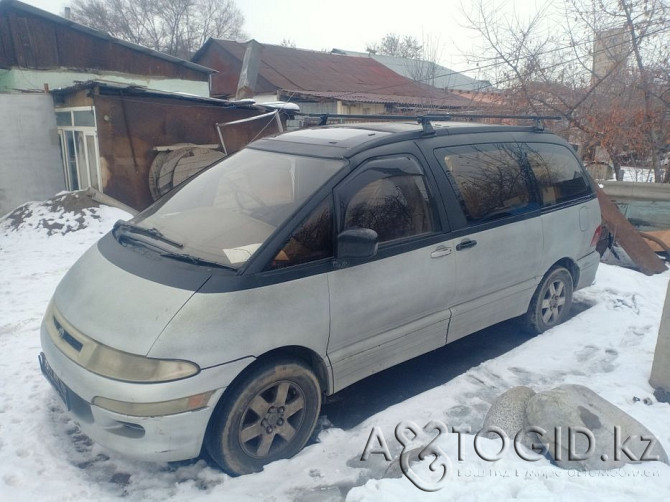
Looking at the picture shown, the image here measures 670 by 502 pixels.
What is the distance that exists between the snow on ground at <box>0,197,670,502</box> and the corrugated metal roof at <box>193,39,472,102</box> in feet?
54.4

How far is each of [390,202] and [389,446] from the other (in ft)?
5.18

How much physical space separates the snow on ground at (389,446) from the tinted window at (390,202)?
4.07ft

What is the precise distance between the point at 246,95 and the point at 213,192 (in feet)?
31.3

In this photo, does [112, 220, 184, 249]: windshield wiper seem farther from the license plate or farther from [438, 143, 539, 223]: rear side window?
[438, 143, 539, 223]: rear side window

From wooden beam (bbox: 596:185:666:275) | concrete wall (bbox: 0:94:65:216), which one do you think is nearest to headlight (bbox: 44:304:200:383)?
wooden beam (bbox: 596:185:666:275)

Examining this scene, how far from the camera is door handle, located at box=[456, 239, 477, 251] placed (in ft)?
12.2

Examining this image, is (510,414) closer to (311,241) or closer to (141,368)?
(311,241)

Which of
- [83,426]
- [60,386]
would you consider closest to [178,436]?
[83,426]

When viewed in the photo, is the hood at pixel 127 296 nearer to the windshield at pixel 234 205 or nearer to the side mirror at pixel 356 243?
the windshield at pixel 234 205

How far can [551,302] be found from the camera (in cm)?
480

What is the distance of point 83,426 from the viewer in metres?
2.74

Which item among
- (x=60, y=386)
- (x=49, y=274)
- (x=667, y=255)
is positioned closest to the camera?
(x=60, y=386)

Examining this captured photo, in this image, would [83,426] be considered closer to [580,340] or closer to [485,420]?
[485,420]

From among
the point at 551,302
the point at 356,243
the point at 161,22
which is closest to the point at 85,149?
the point at 356,243
